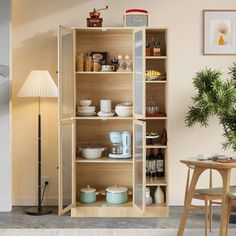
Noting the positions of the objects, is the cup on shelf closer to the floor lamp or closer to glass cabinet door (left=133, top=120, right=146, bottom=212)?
glass cabinet door (left=133, top=120, right=146, bottom=212)

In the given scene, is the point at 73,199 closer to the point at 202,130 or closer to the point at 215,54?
the point at 202,130

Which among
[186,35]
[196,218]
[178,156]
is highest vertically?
[186,35]

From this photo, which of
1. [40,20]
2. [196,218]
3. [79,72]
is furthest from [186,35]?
[196,218]

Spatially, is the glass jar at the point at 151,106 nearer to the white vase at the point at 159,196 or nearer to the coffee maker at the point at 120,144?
the coffee maker at the point at 120,144

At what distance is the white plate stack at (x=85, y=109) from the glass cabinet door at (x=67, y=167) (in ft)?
0.50

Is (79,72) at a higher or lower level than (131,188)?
higher

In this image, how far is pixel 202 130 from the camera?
19.2 feet

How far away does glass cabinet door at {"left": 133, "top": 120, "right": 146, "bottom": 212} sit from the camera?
523 centimetres

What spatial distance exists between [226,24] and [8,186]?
10.1ft

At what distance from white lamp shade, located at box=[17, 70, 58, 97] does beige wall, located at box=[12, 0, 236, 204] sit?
1.40ft

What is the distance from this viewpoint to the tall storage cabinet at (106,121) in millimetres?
5312

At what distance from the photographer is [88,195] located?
5582 millimetres

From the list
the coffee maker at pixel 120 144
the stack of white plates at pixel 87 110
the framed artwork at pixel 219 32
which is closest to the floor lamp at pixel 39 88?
the stack of white plates at pixel 87 110

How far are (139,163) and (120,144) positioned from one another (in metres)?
0.40
